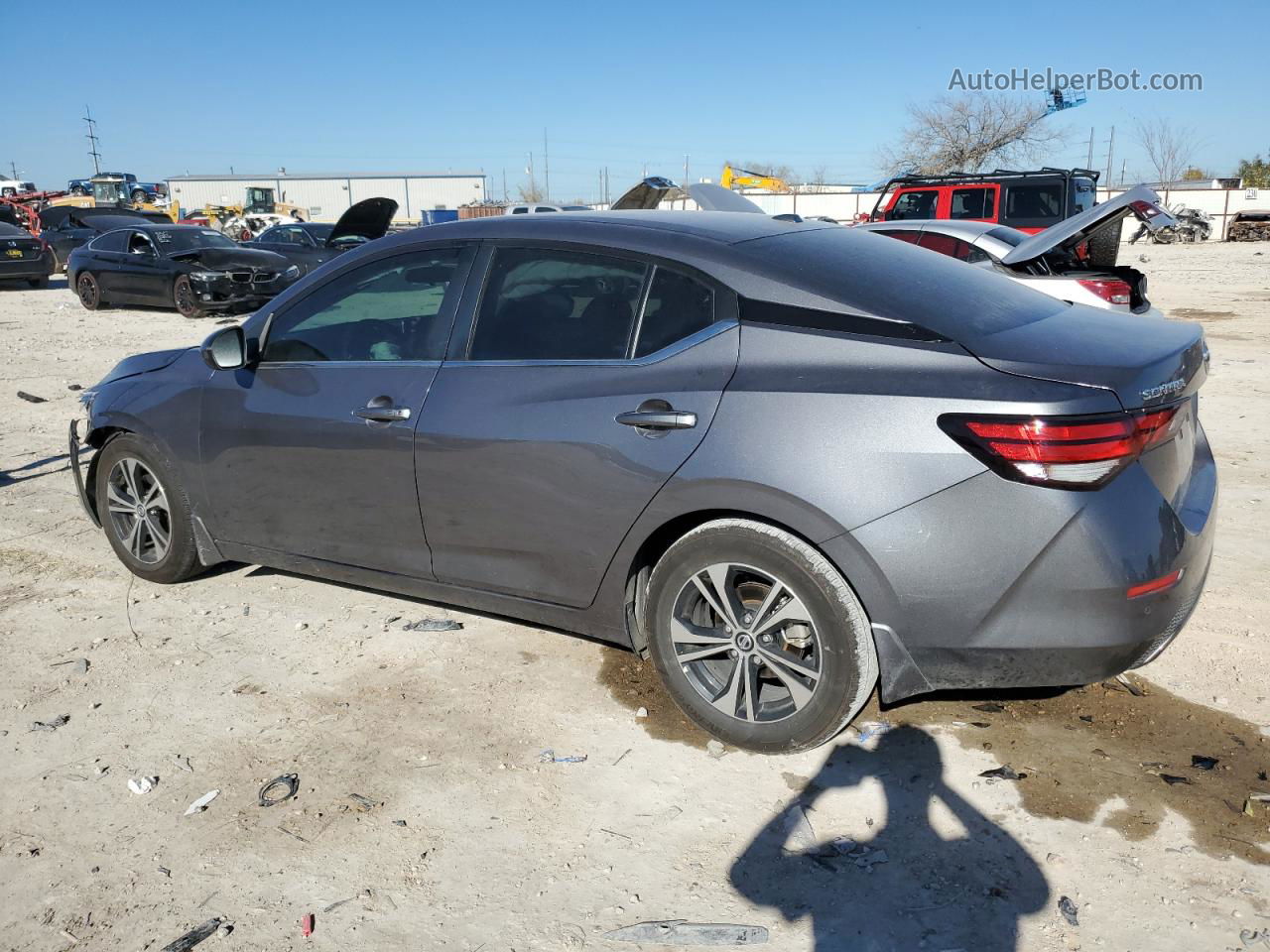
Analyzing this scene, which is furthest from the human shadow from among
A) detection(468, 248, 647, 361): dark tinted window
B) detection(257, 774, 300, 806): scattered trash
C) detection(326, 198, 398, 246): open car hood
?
detection(326, 198, 398, 246): open car hood

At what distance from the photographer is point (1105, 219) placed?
17.7ft

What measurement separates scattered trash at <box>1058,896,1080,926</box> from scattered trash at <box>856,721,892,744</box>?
35.6 inches

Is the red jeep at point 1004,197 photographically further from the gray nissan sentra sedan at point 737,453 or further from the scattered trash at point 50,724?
the scattered trash at point 50,724

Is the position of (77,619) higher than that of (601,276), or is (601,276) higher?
(601,276)

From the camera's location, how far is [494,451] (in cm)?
A: 362

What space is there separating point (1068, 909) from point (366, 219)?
1507cm

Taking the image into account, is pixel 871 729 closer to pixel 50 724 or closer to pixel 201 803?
pixel 201 803

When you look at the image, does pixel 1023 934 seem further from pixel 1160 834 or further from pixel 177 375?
pixel 177 375

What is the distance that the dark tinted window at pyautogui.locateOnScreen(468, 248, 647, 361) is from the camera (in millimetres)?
Answer: 3523

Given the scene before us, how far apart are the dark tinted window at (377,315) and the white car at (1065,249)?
279 centimetres

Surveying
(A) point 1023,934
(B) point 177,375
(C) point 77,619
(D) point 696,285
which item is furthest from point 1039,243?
(C) point 77,619

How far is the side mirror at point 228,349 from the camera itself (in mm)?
4281

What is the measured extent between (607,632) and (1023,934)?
1633 millimetres

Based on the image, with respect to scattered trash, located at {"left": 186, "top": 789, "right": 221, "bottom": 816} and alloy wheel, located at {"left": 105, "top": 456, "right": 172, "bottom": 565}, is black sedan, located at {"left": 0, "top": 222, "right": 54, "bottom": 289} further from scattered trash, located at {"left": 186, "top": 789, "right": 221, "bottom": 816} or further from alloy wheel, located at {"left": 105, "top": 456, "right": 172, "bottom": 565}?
scattered trash, located at {"left": 186, "top": 789, "right": 221, "bottom": 816}
